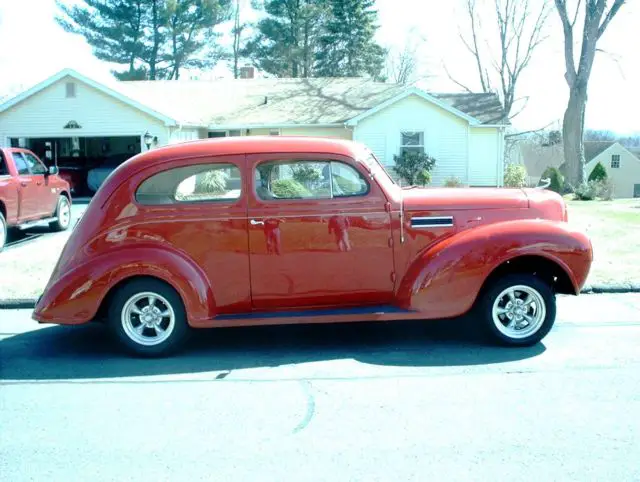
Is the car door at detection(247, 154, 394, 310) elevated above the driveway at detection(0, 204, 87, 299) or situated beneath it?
elevated above

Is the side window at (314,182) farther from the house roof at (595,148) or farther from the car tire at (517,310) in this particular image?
the house roof at (595,148)

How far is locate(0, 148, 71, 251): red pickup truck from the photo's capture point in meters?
12.2

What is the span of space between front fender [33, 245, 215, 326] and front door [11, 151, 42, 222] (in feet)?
24.7

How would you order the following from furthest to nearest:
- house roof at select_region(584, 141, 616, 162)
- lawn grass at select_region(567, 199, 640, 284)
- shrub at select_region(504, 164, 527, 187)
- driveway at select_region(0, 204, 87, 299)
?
1. house roof at select_region(584, 141, 616, 162)
2. shrub at select_region(504, 164, 527, 187)
3. lawn grass at select_region(567, 199, 640, 284)
4. driveway at select_region(0, 204, 87, 299)

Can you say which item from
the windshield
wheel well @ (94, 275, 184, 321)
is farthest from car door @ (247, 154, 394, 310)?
wheel well @ (94, 275, 184, 321)

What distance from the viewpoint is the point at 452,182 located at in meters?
23.7

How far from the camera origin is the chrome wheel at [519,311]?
6.05m

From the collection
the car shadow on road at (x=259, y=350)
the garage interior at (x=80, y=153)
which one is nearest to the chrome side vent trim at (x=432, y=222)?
the car shadow on road at (x=259, y=350)

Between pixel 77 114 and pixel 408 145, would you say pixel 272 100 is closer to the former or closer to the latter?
pixel 408 145

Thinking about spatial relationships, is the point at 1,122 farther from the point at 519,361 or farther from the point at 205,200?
the point at 519,361

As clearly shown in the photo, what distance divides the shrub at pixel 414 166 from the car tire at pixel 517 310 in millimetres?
18456

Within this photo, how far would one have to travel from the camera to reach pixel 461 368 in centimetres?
564

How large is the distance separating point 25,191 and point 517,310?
9976 mm

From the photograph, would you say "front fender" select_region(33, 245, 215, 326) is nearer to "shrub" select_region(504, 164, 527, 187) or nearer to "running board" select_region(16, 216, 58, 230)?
"running board" select_region(16, 216, 58, 230)
